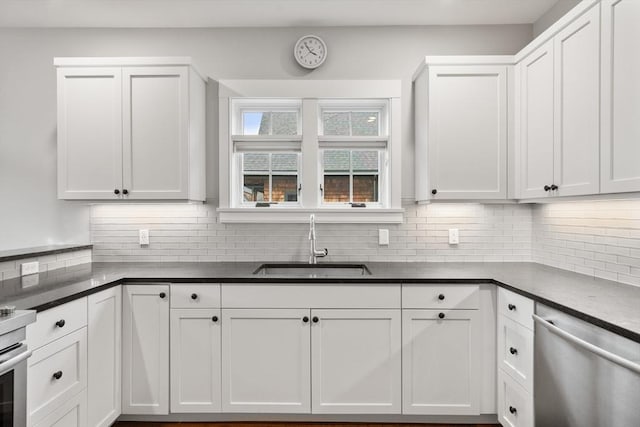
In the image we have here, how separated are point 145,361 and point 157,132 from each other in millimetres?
1447

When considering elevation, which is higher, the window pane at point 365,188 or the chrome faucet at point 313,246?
the window pane at point 365,188

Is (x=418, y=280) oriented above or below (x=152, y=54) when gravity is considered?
below

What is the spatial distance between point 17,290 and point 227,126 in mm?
1604

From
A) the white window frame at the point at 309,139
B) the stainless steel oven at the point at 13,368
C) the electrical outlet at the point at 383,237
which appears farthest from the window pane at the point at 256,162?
the stainless steel oven at the point at 13,368

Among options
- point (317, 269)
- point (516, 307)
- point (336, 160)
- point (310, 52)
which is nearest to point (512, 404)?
point (516, 307)

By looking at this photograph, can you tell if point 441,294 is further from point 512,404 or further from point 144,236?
point 144,236

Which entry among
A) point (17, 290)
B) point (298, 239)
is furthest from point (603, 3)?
point (17, 290)

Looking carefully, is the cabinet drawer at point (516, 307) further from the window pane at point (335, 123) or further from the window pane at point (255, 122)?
the window pane at point (255, 122)

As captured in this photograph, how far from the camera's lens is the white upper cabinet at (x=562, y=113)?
181 centimetres

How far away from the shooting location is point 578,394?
1448mm

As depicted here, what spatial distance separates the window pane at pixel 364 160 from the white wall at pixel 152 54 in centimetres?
25

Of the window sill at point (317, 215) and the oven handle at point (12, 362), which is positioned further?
the window sill at point (317, 215)

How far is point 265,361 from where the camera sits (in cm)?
220

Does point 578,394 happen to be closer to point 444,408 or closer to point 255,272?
point 444,408
